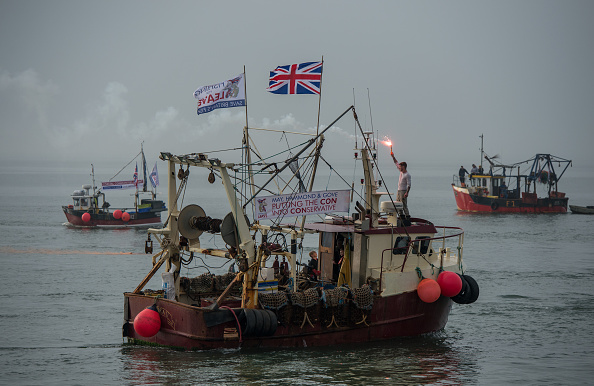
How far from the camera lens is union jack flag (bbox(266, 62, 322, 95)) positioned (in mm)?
20219

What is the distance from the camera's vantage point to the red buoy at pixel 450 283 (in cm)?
1989

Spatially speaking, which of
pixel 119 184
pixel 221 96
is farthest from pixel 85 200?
pixel 221 96

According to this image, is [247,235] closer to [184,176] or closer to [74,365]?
[184,176]

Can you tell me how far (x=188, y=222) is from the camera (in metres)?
18.8

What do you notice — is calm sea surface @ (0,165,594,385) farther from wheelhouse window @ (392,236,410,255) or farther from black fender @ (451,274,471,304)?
wheelhouse window @ (392,236,410,255)

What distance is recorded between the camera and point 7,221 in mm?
68250

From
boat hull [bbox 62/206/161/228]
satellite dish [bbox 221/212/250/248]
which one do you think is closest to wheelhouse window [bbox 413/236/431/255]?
satellite dish [bbox 221/212/250/248]

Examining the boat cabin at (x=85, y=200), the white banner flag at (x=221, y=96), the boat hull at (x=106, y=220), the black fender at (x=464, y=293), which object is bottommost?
the black fender at (x=464, y=293)

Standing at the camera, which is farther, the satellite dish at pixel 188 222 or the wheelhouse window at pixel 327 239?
the wheelhouse window at pixel 327 239

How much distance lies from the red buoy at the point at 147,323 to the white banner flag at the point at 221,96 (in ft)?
20.8

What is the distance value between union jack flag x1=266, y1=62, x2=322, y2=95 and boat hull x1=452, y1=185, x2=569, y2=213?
63.9m

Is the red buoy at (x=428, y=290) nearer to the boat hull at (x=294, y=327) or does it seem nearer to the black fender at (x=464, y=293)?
the boat hull at (x=294, y=327)

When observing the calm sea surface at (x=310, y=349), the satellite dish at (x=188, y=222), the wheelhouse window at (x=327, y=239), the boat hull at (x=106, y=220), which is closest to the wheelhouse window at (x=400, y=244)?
the wheelhouse window at (x=327, y=239)

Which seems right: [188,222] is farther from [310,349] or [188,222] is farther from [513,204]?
[513,204]
